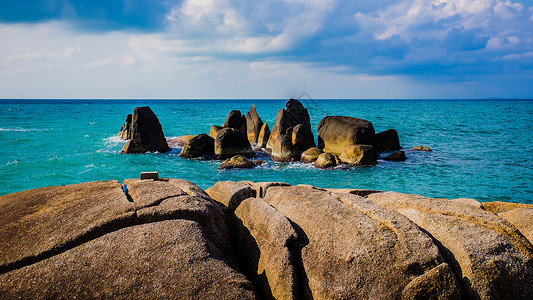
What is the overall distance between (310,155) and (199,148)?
687 centimetres

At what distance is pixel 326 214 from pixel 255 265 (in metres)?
1.15

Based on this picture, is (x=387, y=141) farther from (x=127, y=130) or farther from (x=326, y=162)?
(x=127, y=130)

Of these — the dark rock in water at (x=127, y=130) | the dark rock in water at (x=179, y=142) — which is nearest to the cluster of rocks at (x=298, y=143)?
the dark rock in water at (x=179, y=142)

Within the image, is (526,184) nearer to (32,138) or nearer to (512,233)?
(512,233)

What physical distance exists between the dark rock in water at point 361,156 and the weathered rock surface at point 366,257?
13860 millimetres

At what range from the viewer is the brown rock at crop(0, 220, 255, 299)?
3.36 m

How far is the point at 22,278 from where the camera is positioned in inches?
135

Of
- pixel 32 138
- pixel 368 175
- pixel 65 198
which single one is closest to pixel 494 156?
pixel 368 175

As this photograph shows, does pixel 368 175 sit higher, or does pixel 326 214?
pixel 326 214

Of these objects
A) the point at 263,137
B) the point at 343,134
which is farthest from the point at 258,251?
the point at 263,137

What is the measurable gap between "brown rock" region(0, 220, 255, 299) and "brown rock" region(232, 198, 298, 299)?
50cm

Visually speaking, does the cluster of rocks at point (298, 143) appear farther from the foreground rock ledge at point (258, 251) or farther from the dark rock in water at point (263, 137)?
the foreground rock ledge at point (258, 251)

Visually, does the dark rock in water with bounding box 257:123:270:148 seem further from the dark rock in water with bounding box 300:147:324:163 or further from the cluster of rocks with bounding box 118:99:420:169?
the dark rock in water with bounding box 300:147:324:163

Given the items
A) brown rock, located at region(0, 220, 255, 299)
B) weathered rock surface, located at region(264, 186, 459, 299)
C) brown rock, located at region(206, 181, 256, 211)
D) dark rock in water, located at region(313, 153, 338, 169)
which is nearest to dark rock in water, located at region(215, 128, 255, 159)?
dark rock in water, located at region(313, 153, 338, 169)
